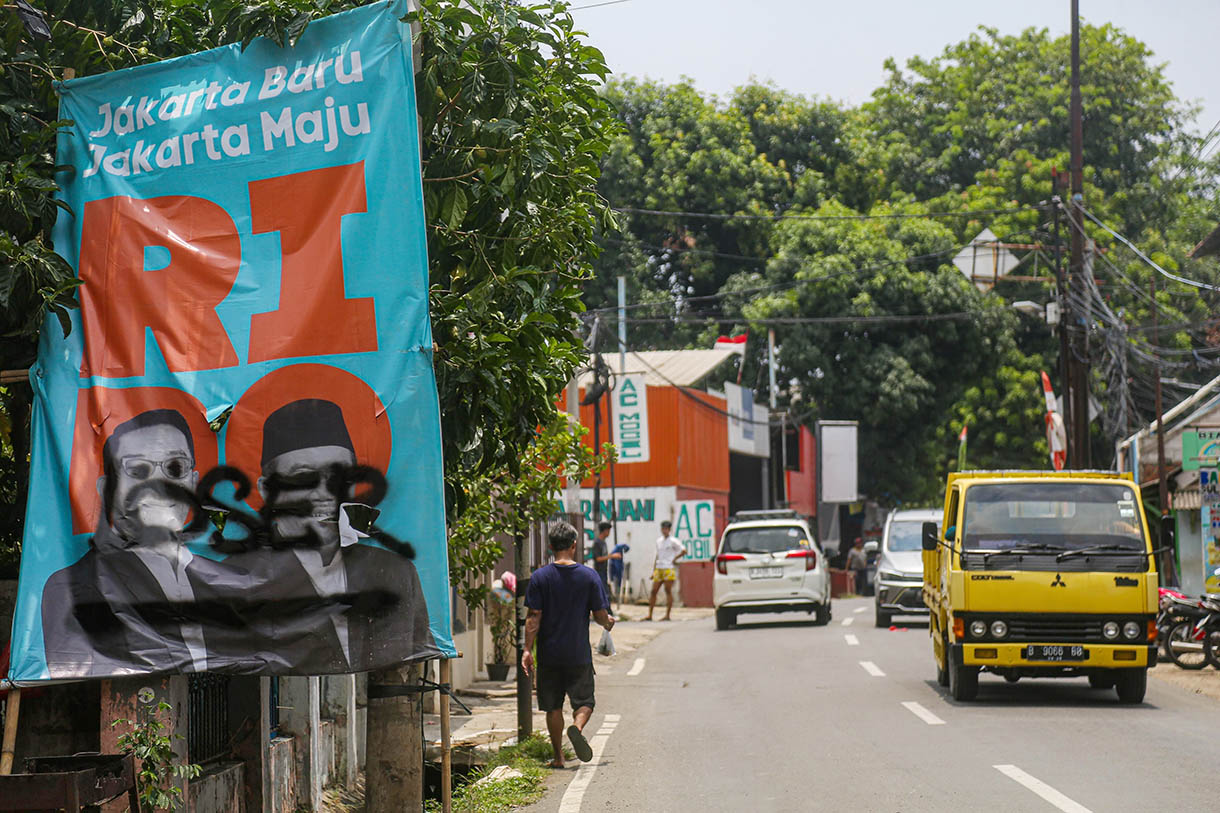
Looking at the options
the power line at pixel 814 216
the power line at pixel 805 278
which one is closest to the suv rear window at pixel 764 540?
the power line at pixel 805 278

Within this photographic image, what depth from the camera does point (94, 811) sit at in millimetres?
6715

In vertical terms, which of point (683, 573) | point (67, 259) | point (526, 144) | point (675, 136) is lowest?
A: point (683, 573)

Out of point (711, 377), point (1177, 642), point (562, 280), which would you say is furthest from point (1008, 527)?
point (711, 377)

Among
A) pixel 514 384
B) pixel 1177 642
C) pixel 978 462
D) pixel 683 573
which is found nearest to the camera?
pixel 514 384

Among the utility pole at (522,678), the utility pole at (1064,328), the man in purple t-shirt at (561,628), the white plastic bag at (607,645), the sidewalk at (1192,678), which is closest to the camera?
the man in purple t-shirt at (561,628)

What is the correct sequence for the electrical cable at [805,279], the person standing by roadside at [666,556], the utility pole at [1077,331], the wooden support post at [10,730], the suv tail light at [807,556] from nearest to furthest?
the wooden support post at [10,730]
the suv tail light at [807,556]
the person standing by roadside at [666,556]
the utility pole at [1077,331]
the electrical cable at [805,279]

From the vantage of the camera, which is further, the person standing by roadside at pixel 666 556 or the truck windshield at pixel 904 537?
the person standing by roadside at pixel 666 556

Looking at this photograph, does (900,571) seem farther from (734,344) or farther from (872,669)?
(734,344)

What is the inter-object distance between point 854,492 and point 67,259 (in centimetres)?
4008

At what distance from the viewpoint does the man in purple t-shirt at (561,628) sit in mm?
10938

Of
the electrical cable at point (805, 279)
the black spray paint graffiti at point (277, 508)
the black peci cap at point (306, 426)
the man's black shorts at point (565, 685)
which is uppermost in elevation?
the electrical cable at point (805, 279)

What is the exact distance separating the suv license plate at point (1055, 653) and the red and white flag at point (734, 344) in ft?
96.0

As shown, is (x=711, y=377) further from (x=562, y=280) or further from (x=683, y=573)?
(x=562, y=280)

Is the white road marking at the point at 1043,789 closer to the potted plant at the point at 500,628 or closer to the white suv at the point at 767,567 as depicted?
Answer: the potted plant at the point at 500,628
